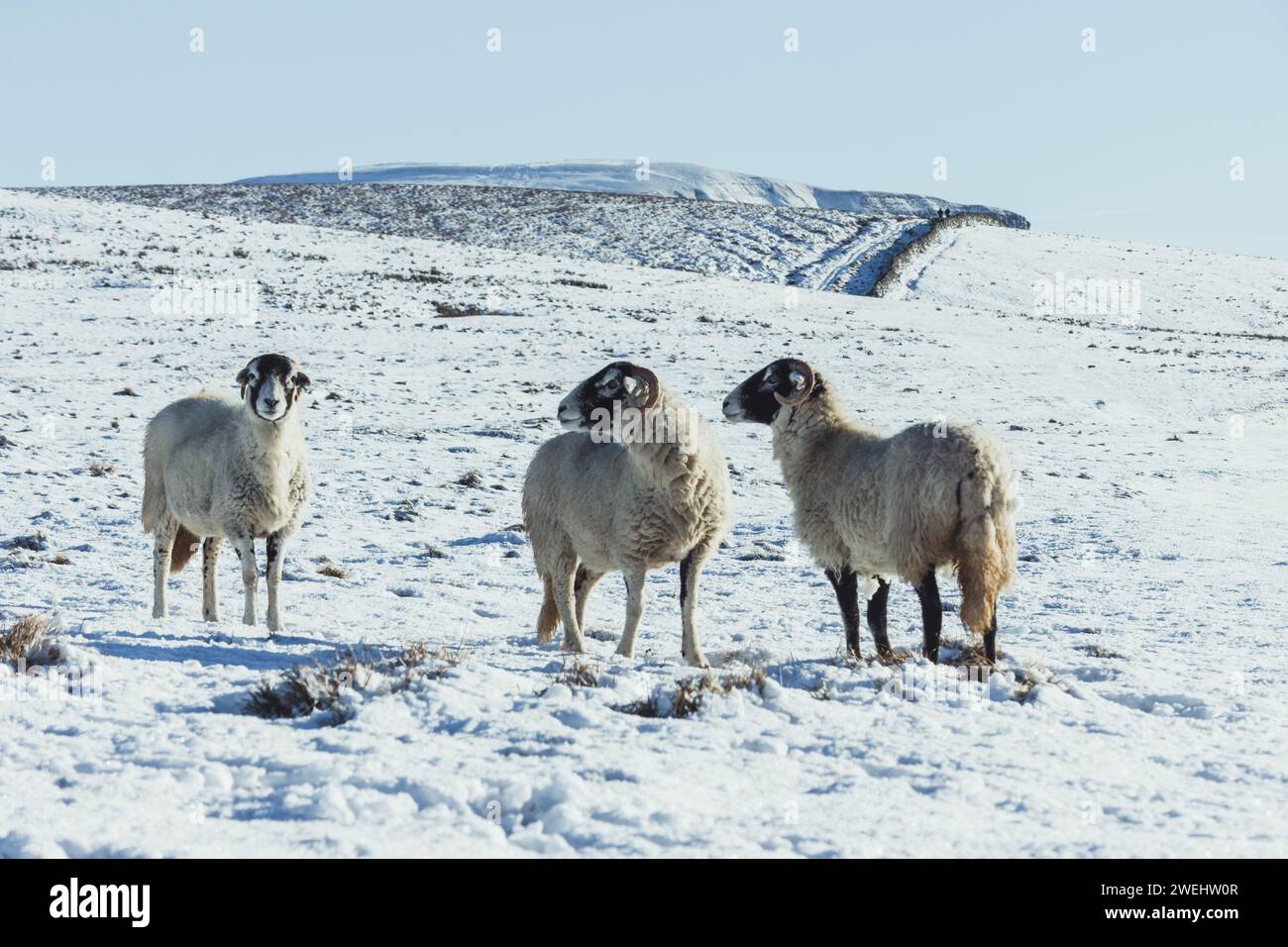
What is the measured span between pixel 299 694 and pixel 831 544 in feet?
14.2

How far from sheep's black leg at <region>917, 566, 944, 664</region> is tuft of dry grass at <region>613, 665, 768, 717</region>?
1.82m

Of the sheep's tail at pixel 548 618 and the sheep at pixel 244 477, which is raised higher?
the sheep at pixel 244 477

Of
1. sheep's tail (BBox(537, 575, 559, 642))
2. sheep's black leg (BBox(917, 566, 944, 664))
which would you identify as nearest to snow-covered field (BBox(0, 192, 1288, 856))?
sheep's tail (BBox(537, 575, 559, 642))

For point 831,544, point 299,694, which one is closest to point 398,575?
point 831,544

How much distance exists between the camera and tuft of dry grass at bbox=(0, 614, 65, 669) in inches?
245

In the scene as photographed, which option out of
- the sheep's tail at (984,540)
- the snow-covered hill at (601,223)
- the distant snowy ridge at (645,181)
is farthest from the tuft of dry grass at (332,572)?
the distant snowy ridge at (645,181)

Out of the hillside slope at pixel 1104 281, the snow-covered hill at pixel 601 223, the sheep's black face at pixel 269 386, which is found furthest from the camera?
the snow-covered hill at pixel 601 223

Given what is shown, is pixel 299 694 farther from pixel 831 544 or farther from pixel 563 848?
pixel 831 544

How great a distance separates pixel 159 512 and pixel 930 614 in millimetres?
6620

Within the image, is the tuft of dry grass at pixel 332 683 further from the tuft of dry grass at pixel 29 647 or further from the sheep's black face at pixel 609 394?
the sheep's black face at pixel 609 394

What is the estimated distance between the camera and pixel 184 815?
417cm

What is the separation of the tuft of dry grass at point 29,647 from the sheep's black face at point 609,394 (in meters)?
3.68

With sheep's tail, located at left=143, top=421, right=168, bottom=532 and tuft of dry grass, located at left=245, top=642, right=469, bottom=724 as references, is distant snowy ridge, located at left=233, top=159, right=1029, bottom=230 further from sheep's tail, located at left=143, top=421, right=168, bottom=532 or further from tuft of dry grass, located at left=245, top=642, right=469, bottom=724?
tuft of dry grass, located at left=245, top=642, right=469, bottom=724

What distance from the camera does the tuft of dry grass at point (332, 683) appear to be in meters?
5.55
